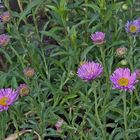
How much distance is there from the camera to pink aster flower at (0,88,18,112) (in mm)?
1725

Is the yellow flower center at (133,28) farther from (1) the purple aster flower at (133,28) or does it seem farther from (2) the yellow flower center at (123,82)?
(2) the yellow flower center at (123,82)

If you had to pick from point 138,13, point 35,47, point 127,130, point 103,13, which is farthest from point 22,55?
point 127,130

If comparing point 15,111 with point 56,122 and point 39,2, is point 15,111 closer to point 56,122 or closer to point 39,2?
point 56,122

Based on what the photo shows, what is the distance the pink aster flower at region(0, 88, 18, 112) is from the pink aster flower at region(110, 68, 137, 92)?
0.34m

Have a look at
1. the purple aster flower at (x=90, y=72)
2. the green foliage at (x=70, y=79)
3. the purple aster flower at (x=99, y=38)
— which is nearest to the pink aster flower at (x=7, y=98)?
the green foliage at (x=70, y=79)

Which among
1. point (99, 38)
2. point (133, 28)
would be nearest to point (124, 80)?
point (99, 38)

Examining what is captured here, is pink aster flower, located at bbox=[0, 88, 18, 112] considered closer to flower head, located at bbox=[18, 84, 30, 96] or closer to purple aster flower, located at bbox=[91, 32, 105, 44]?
flower head, located at bbox=[18, 84, 30, 96]

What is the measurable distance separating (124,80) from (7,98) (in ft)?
1.33

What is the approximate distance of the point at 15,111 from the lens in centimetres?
210

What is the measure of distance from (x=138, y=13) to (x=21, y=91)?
835 mm

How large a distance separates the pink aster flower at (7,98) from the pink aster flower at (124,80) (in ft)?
1.11

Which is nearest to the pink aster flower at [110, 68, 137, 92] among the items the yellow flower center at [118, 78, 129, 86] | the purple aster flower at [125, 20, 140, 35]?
the yellow flower center at [118, 78, 129, 86]

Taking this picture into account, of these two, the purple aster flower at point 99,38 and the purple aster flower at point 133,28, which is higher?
the purple aster flower at point 99,38

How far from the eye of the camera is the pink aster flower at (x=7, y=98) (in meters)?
1.73
